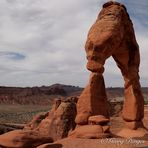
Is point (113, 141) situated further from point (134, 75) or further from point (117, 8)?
point (117, 8)

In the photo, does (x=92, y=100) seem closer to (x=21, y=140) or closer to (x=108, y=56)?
(x=108, y=56)

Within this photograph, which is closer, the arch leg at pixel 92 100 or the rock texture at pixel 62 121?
the arch leg at pixel 92 100

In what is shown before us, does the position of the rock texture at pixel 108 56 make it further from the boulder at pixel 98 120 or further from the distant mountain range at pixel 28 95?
the distant mountain range at pixel 28 95

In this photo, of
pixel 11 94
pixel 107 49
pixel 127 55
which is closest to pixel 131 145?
pixel 107 49

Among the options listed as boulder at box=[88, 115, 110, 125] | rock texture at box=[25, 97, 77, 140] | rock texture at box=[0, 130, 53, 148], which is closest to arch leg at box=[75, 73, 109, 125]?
boulder at box=[88, 115, 110, 125]

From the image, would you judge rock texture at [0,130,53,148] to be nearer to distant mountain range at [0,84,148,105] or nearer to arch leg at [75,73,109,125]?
arch leg at [75,73,109,125]

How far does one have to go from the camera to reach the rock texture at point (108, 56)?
18766 millimetres

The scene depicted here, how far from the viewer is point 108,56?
19.5m

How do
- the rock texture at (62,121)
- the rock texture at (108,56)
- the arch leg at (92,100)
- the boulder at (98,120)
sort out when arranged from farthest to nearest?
the rock texture at (62,121) < the rock texture at (108,56) < the arch leg at (92,100) < the boulder at (98,120)

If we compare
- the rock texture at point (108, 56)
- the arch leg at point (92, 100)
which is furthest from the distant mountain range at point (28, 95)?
the arch leg at point (92, 100)

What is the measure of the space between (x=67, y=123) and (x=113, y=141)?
476 inches

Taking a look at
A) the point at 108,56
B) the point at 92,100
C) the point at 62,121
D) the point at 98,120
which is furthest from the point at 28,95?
the point at 98,120

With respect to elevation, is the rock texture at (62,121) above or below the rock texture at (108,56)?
below

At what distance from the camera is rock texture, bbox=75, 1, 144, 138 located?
61.6ft
